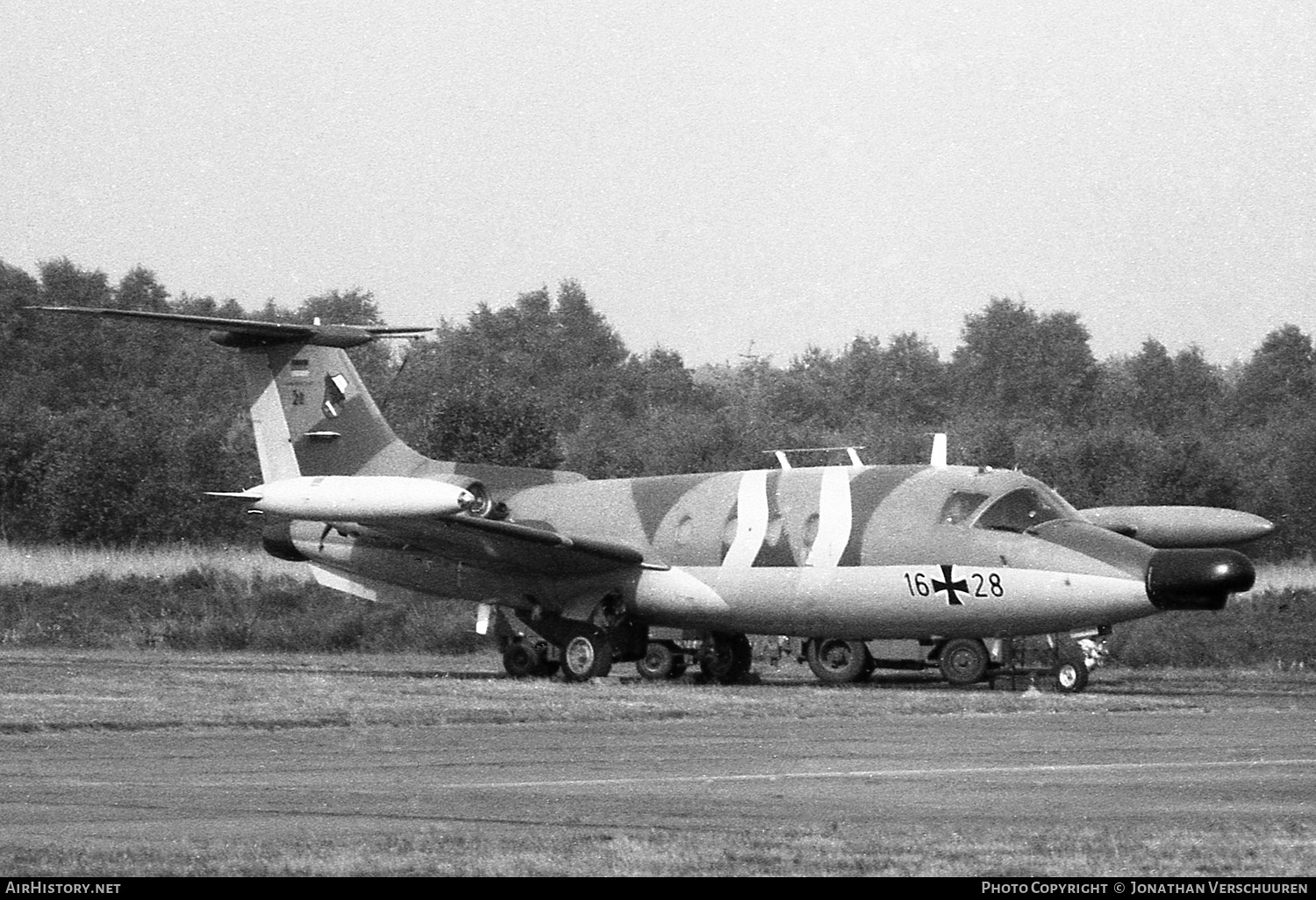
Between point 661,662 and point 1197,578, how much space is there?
7790 mm

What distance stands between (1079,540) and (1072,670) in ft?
4.72

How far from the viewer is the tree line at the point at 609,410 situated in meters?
47.3

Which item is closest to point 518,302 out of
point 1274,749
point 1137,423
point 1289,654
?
point 1137,423

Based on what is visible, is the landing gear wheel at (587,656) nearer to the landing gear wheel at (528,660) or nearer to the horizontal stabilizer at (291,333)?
the landing gear wheel at (528,660)

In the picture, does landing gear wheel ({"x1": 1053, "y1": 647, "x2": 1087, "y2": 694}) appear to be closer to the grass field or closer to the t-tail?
the grass field

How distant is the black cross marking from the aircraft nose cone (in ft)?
7.32

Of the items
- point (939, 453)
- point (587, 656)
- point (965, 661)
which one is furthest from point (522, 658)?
point (939, 453)

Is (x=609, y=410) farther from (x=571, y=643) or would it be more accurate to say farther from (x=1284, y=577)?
(x=571, y=643)

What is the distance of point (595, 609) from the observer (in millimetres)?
26703

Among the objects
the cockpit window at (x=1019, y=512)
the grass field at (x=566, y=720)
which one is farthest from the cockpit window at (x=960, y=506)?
the grass field at (x=566, y=720)

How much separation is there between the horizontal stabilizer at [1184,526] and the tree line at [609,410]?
1748 cm

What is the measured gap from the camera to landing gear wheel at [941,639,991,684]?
2498 cm

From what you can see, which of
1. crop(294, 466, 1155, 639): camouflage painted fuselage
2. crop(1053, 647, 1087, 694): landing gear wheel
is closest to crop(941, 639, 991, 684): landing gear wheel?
crop(294, 466, 1155, 639): camouflage painted fuselage

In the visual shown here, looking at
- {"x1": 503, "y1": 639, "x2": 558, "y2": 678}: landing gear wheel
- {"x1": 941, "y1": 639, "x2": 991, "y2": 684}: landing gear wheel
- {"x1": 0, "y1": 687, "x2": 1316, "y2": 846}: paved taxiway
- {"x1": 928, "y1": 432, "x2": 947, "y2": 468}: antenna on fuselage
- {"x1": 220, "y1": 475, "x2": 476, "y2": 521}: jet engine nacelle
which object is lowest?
{"x1": 0, "y1": 687, "x2": 1316, "y2": 846}: paved taxiway
